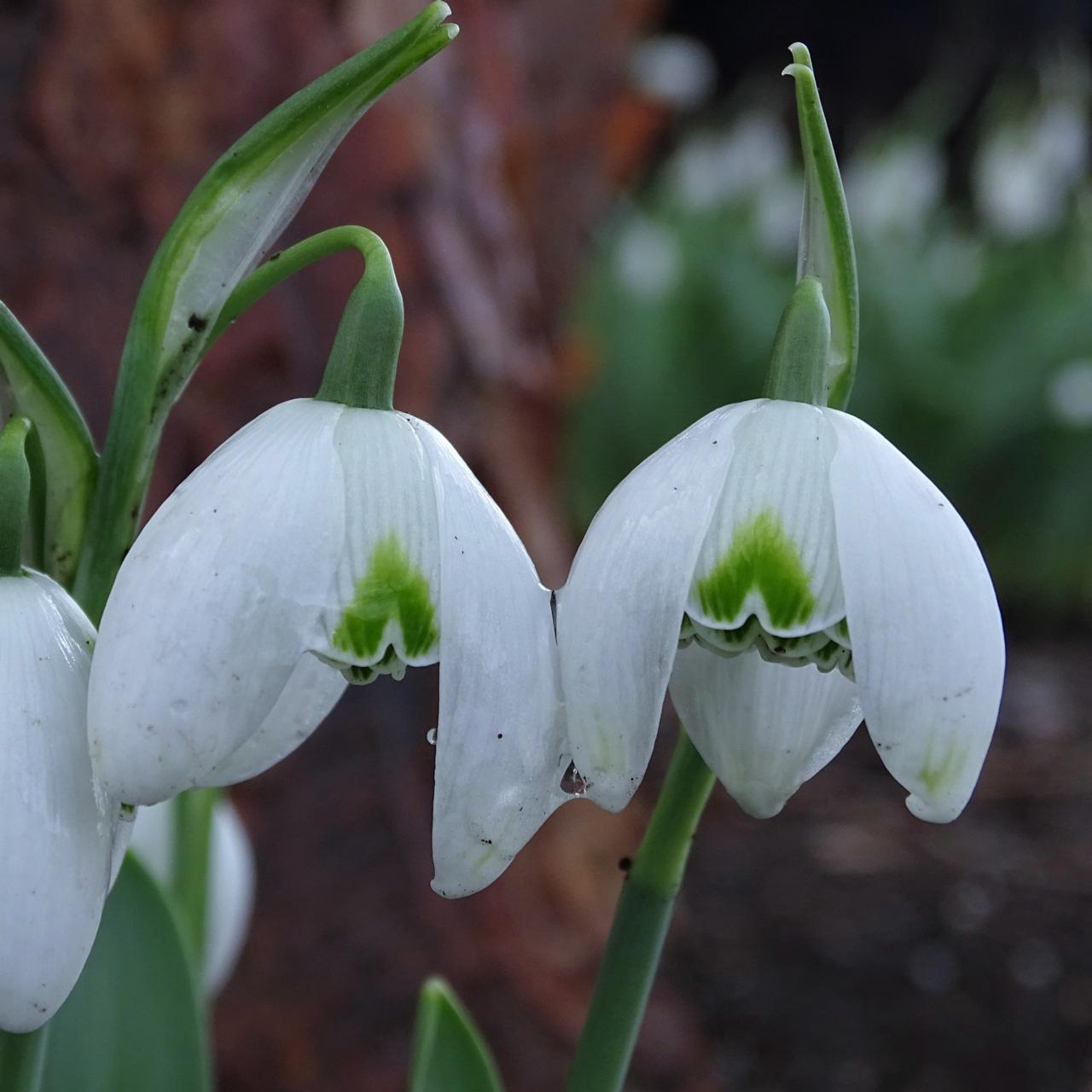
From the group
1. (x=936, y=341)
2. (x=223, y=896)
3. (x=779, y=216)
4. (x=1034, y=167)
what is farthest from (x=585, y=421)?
(x=223, y=896)

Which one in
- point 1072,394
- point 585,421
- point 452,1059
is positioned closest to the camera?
point 452,1059

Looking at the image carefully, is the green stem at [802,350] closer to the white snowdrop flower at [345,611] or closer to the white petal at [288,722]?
the white snowdrop flower at [345,611]

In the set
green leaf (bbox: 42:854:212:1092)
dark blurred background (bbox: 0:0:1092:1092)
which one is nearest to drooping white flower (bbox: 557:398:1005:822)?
green leaf (bbox: 42:854:212:1092)

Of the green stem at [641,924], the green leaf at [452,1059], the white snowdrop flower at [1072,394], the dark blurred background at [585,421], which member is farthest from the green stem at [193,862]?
the white snowdrop flower at [1072,394]

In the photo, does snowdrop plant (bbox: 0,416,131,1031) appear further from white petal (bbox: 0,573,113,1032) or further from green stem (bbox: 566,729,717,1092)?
green stem (bbox: 566,729,717,1092)

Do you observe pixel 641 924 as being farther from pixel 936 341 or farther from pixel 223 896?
pixel 936 341

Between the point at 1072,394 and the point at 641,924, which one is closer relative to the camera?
the point at 641,924

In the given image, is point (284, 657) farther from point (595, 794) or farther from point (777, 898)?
point (777, 898)
